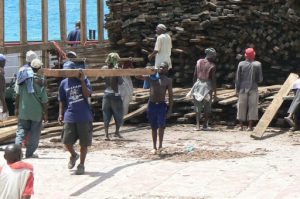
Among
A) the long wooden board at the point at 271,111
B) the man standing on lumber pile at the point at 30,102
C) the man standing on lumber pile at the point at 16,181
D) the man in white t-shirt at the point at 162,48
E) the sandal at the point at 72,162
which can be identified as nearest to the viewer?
the man standing on lumber pile at the point at 16,181

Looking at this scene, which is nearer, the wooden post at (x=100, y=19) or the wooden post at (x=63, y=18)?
the wooden post at (x=63, y=18)

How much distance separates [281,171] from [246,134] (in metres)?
3.91

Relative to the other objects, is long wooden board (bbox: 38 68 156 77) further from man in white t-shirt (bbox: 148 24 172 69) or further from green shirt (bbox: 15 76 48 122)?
man in white t-shirt (bbox: 148 24 172 69)

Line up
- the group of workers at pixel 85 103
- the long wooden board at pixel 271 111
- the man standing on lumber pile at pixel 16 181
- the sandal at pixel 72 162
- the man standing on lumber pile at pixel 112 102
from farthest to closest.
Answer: the man standing on lumber pile at pixel 112 102 < the long wooden board at pixel 271 111 < the sandal at pixel 72 162 < the group of workers at pixel 85 103 < the man standing on lumber pile at pixel 16 181

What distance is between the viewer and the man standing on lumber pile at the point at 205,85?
1367cm

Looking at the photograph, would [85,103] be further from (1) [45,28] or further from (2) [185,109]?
(1) [45,28]

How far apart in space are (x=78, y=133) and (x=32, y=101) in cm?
151

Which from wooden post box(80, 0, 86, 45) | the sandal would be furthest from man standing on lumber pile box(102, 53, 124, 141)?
wooden post box(80, 0, 86, 45)

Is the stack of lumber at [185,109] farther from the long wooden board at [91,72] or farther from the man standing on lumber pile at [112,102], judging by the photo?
the long wooden board at [91,72]

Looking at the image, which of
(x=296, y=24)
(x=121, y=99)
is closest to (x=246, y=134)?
(x=121, y=99)

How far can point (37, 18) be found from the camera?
20688mm

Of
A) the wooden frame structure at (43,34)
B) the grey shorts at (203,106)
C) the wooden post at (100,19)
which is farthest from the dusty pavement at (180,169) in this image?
the wooden post at (100,19)

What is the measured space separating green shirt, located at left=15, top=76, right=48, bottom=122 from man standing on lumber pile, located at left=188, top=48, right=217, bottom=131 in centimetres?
425

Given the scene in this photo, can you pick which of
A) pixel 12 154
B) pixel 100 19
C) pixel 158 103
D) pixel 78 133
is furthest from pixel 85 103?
pixel 100 19
